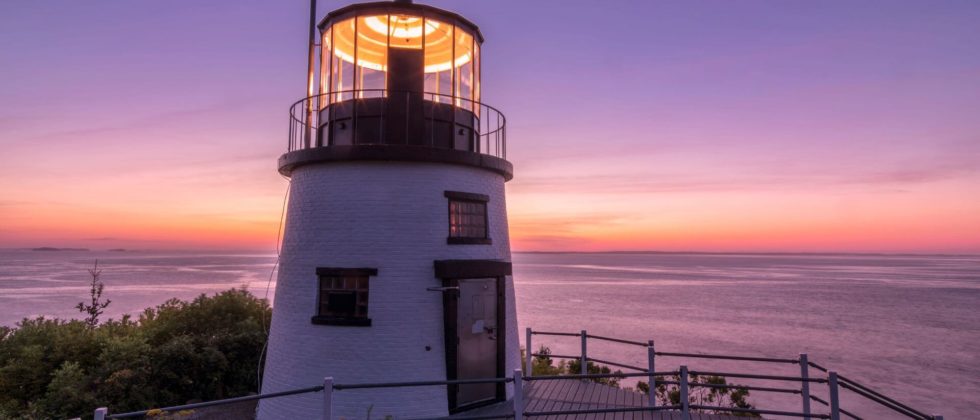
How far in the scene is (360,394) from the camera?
8.32 metres

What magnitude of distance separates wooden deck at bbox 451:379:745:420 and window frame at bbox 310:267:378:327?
2317 millimetres

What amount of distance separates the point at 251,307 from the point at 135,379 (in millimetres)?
3863

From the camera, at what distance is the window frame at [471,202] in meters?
8.99

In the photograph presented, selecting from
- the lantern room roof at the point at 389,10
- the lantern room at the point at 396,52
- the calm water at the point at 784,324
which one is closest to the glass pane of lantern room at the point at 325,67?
the lantern room at the point at 396,52

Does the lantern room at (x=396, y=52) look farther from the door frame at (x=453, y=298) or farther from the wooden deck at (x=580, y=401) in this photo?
the wooden deck at (x=580, y=401)

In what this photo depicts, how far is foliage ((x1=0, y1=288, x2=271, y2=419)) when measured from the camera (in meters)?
9.61

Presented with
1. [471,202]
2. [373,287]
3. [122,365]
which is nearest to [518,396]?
[373,287]

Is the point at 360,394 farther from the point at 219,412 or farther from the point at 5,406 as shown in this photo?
the point at 5,406

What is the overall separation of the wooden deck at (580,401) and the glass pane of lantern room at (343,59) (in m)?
5.91

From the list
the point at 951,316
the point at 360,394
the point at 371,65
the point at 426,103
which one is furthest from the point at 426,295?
the point at 951,316

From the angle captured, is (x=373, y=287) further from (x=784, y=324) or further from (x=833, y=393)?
(x=784, y=324)

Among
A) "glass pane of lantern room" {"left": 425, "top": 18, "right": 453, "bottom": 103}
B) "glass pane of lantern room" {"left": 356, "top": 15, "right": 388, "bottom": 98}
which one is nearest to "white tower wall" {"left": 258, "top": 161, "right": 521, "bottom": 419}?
"glass pane of lantern room" {"left": 356, "top": 15, "right": 388, "bottom": 98}

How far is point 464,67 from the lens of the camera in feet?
33.0

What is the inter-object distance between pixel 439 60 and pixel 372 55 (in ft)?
4.30
